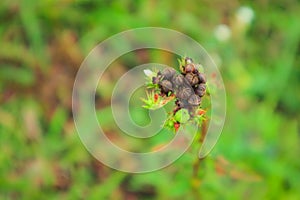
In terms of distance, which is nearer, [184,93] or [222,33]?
[184,93]

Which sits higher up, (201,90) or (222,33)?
(222,33)

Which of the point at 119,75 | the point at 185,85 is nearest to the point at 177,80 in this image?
the point at 185,85

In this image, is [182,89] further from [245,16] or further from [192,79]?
[245,16]

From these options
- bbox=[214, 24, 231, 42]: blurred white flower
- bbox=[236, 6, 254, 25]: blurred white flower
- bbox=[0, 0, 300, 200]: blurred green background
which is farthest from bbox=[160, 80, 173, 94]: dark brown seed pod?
bbox=[236, 6, 254, 25]: blurred white flower

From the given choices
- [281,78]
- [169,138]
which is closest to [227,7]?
[281,78]

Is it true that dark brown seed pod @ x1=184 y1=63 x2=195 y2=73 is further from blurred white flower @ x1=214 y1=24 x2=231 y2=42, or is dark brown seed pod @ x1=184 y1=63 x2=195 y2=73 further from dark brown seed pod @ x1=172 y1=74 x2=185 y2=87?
blurred white flower @ x1=214 y1=24 x2=231 y2=42

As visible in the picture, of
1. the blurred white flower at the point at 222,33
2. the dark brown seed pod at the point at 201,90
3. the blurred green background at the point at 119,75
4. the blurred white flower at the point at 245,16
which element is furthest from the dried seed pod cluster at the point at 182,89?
the blurred white flower at the point at 245,16

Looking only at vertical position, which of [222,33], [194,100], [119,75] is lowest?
[194,100]
